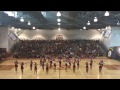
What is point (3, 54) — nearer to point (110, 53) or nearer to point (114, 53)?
point (110, 53)

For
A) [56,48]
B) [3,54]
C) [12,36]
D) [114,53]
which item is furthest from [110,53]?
[3,54]

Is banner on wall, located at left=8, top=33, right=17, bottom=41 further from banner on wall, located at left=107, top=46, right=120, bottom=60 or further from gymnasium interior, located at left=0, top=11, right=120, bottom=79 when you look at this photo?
banner on wall, located at left=107, top=46, right=120, bottom=60

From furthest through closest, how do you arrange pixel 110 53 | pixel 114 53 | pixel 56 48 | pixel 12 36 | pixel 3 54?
pixel 110 53, pixel 114 53, pixel 12 36, pixel 3 54, pixel 56 48

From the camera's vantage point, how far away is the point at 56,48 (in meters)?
37.2

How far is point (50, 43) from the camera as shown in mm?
39500

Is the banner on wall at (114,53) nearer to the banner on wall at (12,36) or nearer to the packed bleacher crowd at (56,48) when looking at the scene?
the packed bleacher crowd at (56,48)

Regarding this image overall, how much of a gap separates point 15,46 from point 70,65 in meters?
10.2

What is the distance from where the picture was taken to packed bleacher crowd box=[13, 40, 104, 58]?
1465 inches

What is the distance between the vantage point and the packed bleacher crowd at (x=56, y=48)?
37.2m

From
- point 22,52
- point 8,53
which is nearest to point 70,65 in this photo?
point 22,52

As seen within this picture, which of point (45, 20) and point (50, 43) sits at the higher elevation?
point (45, 20)

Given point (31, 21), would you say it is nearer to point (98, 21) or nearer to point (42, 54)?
point (42, 54)

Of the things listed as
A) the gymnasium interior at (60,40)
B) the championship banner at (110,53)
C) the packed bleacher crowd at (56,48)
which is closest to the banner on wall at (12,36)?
the gymnasium interior at (60,40)

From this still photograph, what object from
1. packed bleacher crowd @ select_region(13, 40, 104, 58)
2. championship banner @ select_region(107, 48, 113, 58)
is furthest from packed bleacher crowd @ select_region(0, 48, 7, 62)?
championship banner @ select_region(107, 48, 113, 58)
